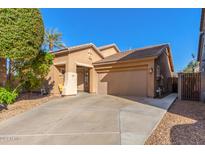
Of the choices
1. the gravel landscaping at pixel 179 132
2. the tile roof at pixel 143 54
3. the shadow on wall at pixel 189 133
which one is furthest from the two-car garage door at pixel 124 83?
the shadow on wall at pixel 189 133

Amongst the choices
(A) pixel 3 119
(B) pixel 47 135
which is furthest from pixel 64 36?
Result: (B) pixel 47 135

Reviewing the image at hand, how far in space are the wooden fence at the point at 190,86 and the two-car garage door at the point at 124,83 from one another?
3142mm

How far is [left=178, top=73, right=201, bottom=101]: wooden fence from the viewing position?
10.8m

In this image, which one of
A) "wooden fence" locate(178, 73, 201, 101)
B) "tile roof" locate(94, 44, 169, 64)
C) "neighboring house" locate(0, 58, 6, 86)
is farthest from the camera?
"tile roof" locate(94, 44, 169, 64)

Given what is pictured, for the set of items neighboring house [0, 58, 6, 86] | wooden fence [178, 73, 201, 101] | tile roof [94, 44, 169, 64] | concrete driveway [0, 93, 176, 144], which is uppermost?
tile roof [94, 44, 169, 64]

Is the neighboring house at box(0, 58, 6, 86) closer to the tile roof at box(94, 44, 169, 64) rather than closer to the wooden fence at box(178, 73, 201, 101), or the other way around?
the tile roof at box(94, 44, 169, 64)

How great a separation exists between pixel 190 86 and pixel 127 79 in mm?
5146

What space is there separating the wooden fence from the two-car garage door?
10.3 ft

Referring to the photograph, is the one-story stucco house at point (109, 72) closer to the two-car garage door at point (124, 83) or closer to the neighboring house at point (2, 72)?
the two-car garage door at point (124, 83)

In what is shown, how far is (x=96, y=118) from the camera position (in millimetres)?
5879

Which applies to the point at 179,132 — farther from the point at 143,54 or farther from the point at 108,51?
the point at 108,51

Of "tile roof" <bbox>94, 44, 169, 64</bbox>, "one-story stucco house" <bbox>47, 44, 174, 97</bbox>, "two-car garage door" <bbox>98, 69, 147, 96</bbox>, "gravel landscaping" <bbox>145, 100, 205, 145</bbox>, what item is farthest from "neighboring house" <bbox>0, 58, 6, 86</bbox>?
"gravel landscaping" <bbox>145, 100, 205, 145</bbox>

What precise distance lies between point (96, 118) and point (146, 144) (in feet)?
8.74
